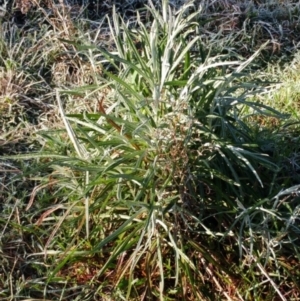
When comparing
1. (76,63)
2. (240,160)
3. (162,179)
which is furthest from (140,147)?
(76,63)

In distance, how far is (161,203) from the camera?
8.77ft

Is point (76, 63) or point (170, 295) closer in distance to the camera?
point (170, 295)

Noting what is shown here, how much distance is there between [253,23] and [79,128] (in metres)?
1.74

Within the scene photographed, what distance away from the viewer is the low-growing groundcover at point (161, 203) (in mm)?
2670

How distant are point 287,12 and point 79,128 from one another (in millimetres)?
1947

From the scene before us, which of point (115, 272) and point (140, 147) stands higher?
point (140, 147)

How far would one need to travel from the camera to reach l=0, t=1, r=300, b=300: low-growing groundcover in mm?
2670

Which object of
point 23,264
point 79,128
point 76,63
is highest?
point 79,128

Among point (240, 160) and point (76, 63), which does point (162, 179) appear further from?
point (76, 63)

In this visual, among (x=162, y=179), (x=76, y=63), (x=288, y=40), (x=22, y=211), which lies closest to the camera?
(x=162, y=179)

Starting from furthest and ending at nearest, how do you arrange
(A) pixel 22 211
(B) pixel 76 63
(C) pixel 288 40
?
(C) pixel 288 40 → (B) pixel 76 63 → (A) pixel 22 211

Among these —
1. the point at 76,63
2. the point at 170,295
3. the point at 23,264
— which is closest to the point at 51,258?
the point at 23,264

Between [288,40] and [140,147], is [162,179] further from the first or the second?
[288,40]

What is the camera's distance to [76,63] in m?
3.75
